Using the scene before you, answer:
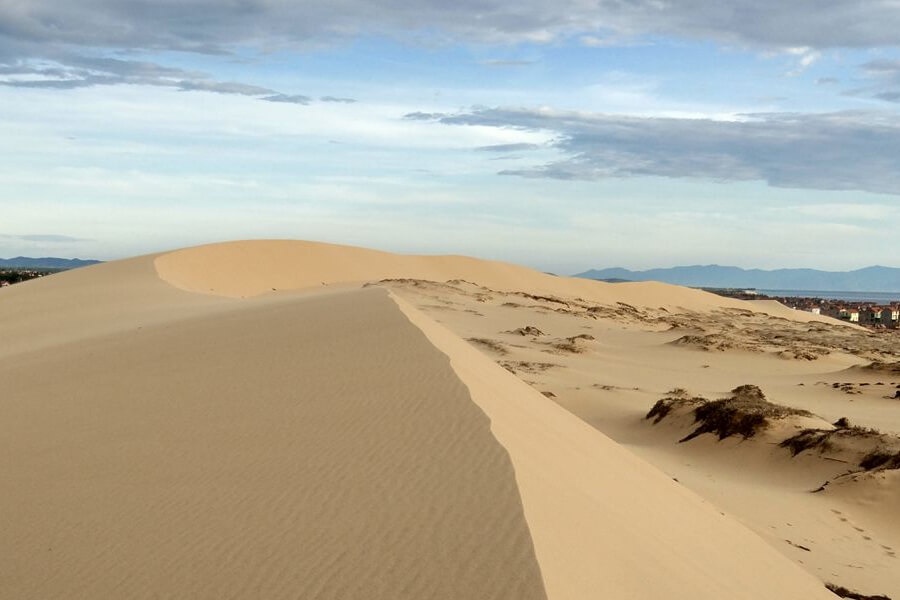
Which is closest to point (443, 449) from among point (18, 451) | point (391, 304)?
point (18, 451)

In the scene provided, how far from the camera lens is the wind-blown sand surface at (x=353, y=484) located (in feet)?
12.1

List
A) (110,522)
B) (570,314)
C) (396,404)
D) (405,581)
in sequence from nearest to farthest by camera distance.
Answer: (405,581) < (110,522) < (396,404) < (570,314)

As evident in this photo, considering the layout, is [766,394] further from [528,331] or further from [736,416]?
[528,331]

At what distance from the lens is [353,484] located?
456 cm

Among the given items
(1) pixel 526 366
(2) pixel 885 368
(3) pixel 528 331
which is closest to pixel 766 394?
(2) pixel 885 368

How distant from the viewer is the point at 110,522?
4453 mm

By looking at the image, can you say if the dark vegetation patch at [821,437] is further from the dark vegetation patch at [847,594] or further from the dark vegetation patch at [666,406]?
the dark vegetation patch at [847,594]

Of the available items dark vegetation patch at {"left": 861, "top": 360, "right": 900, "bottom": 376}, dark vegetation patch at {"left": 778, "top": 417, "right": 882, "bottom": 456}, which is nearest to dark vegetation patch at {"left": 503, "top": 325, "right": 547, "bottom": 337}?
dark vegetation patch at {"left": 861, "top": 360, "right": 900, "bottom": 376}

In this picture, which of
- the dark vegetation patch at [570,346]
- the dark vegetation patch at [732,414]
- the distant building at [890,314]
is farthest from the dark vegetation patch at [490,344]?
the distant building at [890,314]

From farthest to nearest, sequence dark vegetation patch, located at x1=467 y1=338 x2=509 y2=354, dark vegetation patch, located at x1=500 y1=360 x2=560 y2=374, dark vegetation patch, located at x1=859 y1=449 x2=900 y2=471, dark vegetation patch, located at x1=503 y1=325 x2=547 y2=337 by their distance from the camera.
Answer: dark vegetation patch, located at x1=503 y1=325 x2=547 y2=337 → dark vegetation patch, located at x1=467 y1=338 x2=509 y2=354 → dark vegetation patch, located at x1=500 y1=360 x2=560 y2=374 → dark vegetation patch, located at x1=859 y1=449 x2=900 y2=471

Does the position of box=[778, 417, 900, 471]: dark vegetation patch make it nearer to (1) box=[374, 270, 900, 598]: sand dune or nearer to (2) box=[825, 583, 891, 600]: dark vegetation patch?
(1) box=[374, 270, 900, 598]: sand dune

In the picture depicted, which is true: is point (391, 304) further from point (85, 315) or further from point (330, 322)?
point (85, 315)

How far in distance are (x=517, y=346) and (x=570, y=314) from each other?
8.50 metres

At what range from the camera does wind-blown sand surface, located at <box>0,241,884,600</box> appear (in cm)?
370
